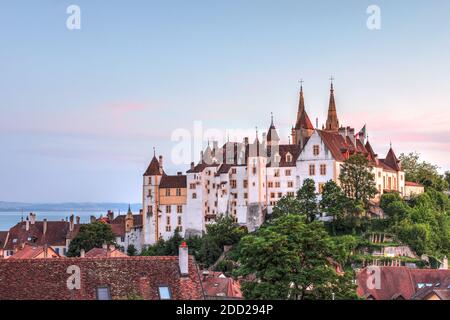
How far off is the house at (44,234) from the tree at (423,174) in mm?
40888

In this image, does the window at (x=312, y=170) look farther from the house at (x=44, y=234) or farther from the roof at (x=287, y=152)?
the house at (x=44, y=234)

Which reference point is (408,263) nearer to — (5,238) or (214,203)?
(214,203)

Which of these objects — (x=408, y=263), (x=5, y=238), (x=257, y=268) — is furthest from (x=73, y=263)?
(x=5, y=238)


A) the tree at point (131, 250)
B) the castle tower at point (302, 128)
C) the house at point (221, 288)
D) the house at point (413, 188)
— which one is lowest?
the house at point (221, 288)

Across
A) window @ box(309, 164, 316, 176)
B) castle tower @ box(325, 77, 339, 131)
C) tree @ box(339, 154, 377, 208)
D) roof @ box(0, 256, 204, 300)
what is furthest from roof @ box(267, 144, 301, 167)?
roof @ box(0, 256, 204, 300)

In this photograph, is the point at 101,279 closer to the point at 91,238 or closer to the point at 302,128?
the point at 91,238

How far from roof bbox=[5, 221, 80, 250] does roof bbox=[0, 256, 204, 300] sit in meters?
72.4

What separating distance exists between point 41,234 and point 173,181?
19.8 metres

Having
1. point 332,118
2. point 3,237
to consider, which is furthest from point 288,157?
point 3,237

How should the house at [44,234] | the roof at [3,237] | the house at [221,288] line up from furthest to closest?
1. the house at [44,234]
2. the roof at [3,237]
3. the house at [221,288]

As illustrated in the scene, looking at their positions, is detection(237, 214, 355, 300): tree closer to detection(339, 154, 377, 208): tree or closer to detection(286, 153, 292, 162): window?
detection(339, 154, 377, 208): tree

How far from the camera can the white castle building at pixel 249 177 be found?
8275 cm

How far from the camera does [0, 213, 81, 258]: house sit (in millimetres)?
97000

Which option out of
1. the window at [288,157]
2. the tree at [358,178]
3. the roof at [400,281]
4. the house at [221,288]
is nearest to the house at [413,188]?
the tree at [358,178]
